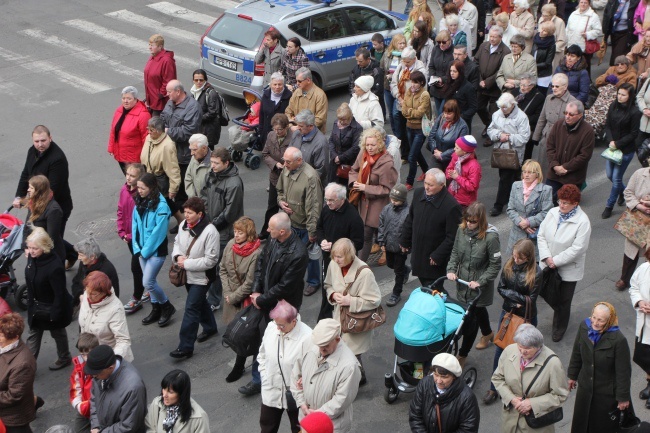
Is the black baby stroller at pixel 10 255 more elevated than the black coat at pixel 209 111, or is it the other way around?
the black coat at pixel 209 111

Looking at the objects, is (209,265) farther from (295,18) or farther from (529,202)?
(295,18)

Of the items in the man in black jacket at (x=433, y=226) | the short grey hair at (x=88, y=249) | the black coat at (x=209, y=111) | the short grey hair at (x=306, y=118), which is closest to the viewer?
the short grey hair at (x=88, y=249)

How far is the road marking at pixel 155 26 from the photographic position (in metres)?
20.5

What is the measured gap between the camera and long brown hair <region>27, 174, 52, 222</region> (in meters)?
10.5

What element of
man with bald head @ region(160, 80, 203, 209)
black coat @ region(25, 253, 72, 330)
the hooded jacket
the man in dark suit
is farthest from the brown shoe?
the hooded jacket

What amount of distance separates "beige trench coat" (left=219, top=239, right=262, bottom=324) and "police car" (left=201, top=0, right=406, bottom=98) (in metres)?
6.49

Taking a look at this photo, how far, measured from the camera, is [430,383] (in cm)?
754

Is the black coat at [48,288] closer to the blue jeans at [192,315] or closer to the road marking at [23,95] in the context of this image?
the blue jeans at [192,315]

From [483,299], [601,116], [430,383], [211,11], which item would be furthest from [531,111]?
[211,11]

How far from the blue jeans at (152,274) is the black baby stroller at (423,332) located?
304 centimetres

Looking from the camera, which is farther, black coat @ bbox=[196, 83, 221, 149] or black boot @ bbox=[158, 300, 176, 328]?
black coat @ bbox=[196, 83, 221, 149]

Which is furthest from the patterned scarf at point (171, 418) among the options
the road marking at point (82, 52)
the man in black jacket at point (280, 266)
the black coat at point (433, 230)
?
the road marking at point (82, 52)

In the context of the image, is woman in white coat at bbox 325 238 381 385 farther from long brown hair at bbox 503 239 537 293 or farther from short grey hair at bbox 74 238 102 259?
short grey hair at bbox 74 238 102 259

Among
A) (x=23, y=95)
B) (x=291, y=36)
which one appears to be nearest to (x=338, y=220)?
(x=291, y=36)
